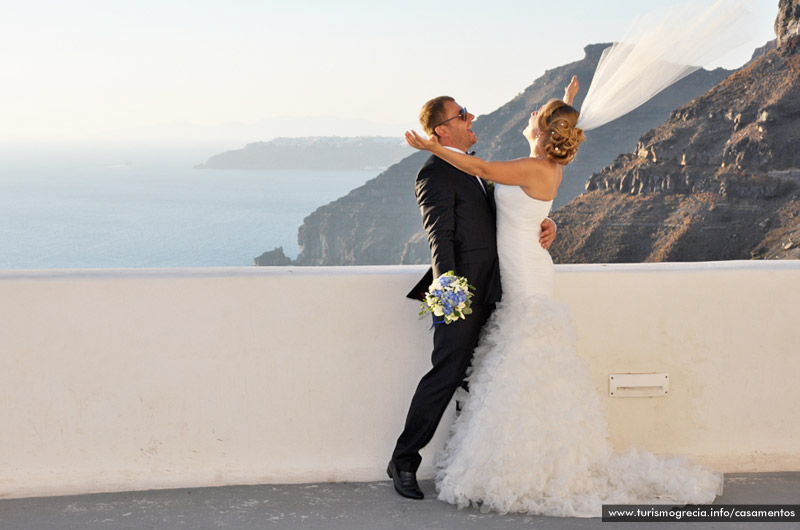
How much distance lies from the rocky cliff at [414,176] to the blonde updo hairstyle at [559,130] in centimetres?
5316

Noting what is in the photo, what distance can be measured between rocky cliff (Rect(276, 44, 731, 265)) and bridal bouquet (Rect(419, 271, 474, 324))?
175 feet

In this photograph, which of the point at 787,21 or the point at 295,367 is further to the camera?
the point at 787,21

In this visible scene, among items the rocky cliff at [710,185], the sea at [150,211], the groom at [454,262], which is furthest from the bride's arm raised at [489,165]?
the sea at [150,211]

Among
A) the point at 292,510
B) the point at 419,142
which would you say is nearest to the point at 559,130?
the point at 419,142

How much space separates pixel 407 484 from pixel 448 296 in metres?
0.73

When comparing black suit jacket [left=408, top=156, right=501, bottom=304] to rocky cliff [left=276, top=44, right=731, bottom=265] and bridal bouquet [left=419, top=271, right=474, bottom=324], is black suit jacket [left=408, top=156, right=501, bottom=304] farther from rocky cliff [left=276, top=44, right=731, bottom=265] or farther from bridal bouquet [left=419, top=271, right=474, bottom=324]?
rocky cliff [left=276, top=44, right=731, bottom=265]

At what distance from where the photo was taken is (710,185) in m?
46.6

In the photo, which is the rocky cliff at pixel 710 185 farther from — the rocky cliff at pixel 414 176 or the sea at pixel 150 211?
the sea at pixel 150 211

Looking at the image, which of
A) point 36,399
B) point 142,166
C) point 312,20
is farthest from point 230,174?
point 36,399

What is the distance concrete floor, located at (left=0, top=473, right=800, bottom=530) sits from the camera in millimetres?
2584

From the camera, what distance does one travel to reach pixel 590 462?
2787 mm

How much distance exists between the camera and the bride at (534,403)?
268 cm

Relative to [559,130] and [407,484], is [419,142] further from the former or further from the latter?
[407,484]

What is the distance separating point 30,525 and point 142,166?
15788cm
